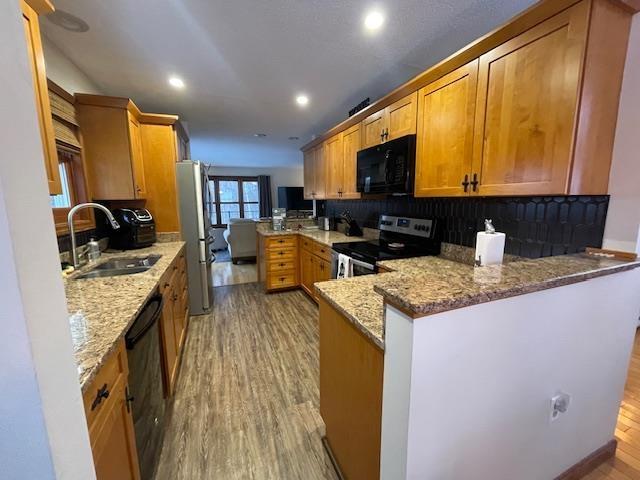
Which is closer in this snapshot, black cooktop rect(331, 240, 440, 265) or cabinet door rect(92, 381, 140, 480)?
cabinet door rect(92, 381, 140, 480)

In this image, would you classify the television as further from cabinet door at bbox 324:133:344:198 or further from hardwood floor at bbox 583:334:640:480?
hardwood floor at bbox 583:334:640:480

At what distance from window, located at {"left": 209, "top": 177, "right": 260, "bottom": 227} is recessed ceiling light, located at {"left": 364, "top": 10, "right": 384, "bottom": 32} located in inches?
276

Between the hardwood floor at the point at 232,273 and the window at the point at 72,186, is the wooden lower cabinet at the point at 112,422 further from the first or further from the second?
the hardwood floor at the point at 232,273

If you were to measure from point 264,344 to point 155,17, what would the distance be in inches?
Answer: 105

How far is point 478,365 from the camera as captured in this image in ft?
2.97

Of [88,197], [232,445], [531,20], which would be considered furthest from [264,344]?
[531,20]

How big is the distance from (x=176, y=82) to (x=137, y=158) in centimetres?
86

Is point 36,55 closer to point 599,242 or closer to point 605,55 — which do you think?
point 605,55

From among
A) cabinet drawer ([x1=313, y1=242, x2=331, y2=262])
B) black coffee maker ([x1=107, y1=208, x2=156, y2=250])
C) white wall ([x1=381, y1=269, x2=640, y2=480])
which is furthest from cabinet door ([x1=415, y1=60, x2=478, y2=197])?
black coffee maker ([x1=107, y1=208, x2=156, y2=250])

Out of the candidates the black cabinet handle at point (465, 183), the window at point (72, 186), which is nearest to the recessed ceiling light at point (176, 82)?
the window at point (72, 186)

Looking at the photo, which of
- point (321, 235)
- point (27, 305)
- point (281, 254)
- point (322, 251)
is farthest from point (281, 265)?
point (27, 305)

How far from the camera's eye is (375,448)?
103 centimetres

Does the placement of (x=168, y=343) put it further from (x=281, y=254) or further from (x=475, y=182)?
(x=475, y=182)

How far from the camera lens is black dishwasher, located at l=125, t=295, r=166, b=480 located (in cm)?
114
